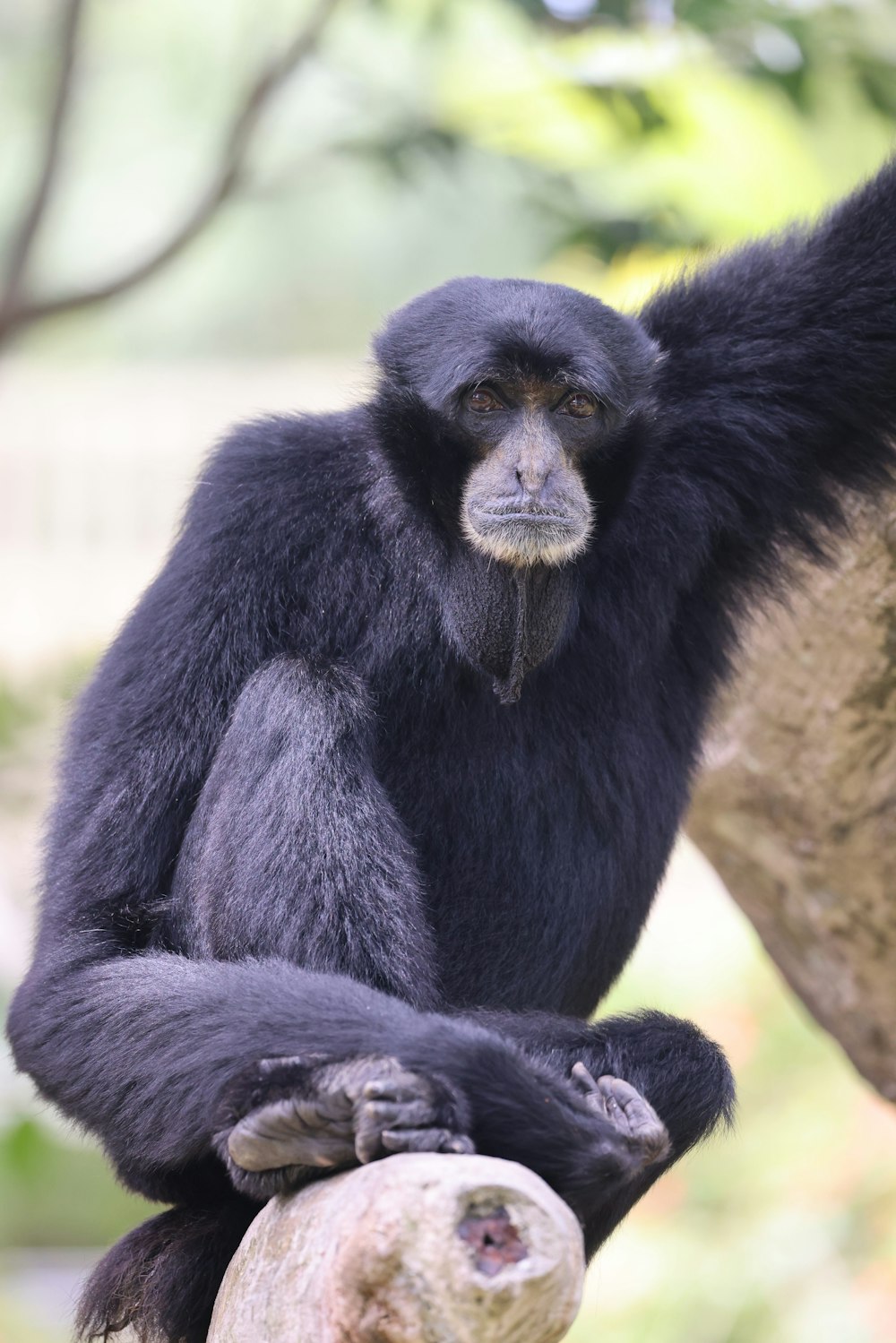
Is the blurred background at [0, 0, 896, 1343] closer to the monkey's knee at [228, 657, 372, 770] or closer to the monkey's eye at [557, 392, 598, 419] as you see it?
the monkey's eye at [557, 392, 598, 419]

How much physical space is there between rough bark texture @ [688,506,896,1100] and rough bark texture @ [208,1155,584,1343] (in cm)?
270

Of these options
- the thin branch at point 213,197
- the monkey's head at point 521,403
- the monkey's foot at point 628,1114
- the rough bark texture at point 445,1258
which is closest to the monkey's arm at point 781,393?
the monkey's head at point 521,403

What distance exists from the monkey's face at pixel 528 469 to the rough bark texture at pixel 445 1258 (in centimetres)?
152

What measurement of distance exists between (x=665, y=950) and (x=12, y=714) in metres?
7.47

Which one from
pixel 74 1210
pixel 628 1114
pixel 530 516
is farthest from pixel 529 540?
pixel 74 1210

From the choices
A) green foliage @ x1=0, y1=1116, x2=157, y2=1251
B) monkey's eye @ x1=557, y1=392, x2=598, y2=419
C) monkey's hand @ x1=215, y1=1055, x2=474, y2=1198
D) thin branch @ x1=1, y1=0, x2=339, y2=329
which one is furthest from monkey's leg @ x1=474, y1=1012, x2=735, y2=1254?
green foliage @ x1=0, y1=1116, x2=157, y2=1251

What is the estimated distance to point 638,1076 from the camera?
121 inches

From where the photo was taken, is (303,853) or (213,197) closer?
(303,853)

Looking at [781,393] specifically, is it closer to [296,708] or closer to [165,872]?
[296,708]

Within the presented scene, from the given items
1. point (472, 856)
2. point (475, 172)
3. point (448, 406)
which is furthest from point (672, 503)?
point (475, 172)

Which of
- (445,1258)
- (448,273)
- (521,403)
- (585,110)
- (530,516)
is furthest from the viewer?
(448,273)

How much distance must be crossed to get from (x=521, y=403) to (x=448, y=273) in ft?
57.6

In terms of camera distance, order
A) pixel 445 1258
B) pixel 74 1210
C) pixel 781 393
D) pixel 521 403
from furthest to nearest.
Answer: pixel 74 1210 < pixel 781 393 < pixel 521 403 < pixel 445 1258

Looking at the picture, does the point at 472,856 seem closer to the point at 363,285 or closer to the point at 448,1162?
the point at 448,1162
